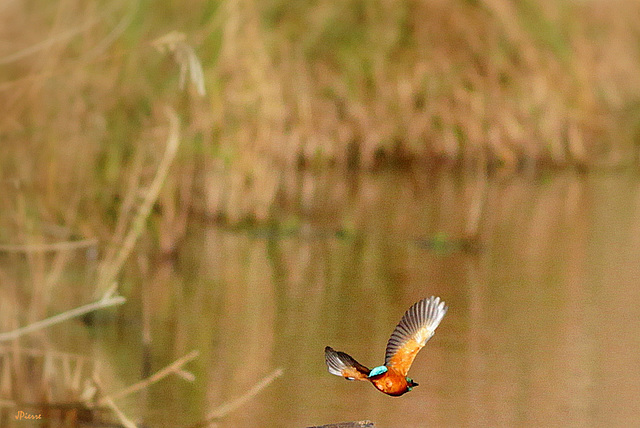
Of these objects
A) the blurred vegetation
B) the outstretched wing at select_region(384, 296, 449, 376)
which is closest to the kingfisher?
the outstretched wing at select_region(384, 296, 449, 376)

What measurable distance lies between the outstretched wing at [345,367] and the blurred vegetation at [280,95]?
89cm

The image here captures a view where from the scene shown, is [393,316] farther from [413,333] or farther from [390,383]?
[390,383]

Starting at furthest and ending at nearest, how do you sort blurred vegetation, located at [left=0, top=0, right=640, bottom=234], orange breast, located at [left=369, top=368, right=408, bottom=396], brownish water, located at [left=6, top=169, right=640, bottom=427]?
blurred vegetation, located at [left=0, top=0, right=640, bottom=234] → brownish water, located at [left=6, top=169, right=640, bottom=427] → orange breast, located at [left=369, top=368, right=408, bottom=396]

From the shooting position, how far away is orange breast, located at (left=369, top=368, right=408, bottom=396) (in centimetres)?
206

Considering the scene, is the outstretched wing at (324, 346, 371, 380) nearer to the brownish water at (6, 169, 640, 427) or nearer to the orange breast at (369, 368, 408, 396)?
the orange breast at (369, 368, 408, 396)

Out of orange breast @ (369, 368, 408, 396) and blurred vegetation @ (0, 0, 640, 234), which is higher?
blurred vegetation @ (0, 0, 640, 234)

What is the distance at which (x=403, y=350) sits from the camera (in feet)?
7.08

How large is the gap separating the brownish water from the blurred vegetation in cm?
38

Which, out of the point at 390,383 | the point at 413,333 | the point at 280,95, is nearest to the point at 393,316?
the point at 413,333

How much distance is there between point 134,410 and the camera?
3.17m

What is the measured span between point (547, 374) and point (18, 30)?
3.08 metres

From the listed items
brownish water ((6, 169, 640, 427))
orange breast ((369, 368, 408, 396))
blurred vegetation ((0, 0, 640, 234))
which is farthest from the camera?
blurred vegetation ((0, 0, 640, 234))

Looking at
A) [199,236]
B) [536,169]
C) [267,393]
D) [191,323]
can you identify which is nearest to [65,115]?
[191,323]

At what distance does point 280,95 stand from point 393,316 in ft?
10.8
